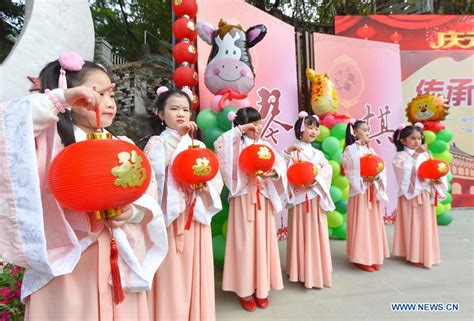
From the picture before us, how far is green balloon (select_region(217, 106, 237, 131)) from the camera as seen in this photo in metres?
3.32

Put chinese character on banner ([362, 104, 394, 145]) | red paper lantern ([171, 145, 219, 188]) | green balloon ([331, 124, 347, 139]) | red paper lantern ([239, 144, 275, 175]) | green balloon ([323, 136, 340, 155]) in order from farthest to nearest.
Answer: chinese character on banner ([362, 104, 394, 145]), green balloon ([331, 124, 347, 139]), green balloon ([323, 136, 340, 155]), red paper lantern ([239, 144, 275, 175]), red paper lantern ([171, 145, 219, 188])

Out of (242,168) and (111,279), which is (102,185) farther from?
(242,168)

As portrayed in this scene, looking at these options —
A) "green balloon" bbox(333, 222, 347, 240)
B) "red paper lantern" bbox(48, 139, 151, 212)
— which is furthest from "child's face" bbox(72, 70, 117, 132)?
"green balloon" bbox(333, 222, 347, 240)

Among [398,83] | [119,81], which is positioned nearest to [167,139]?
[119,81]

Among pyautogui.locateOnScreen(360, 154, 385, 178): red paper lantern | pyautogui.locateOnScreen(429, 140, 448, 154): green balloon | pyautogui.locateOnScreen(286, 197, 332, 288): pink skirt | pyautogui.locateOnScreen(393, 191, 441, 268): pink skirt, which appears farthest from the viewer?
pyautogui.locateOnScreen(429, 140, 448, 154): green balloon

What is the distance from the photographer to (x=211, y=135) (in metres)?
3.42

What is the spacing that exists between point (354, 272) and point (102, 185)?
358 centimetres

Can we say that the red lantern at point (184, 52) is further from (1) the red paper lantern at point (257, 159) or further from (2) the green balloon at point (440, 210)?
(2) the green balloon at point (440, 210)

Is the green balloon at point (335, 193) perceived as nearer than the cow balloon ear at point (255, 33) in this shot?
No

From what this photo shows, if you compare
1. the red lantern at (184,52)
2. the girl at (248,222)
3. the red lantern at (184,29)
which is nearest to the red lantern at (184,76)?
the red lantern at (184,52)

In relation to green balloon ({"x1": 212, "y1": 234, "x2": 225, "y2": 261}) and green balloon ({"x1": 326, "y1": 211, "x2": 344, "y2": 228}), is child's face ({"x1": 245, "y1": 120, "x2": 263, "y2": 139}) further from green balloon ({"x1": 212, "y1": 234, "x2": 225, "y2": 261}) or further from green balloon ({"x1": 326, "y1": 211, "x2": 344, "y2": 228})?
green balloon ({"x1": 326, "y1": 211, "x2": 344, "y2": 228})

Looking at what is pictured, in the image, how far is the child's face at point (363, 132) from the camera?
12.5 feet

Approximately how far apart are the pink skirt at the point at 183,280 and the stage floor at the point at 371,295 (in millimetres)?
693

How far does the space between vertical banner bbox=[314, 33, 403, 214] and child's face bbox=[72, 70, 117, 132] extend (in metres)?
5.04
